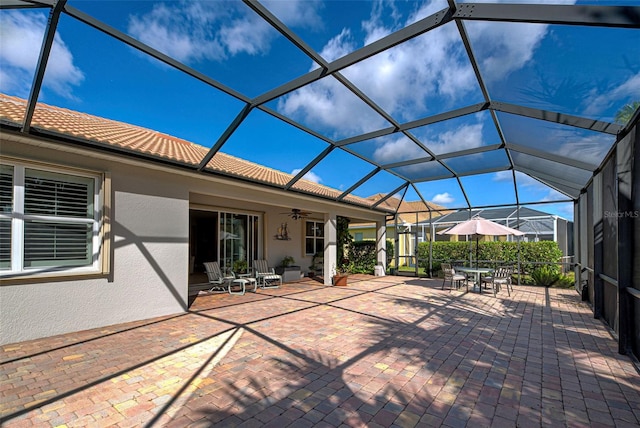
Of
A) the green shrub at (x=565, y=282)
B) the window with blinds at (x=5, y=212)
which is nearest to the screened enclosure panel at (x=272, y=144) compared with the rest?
the window with blinds at (x=5, y=212)

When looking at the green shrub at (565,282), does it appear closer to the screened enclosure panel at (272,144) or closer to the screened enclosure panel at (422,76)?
the screened enclosure panel at (422,76)

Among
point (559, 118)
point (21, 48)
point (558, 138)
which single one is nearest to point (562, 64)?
point (559, 118)

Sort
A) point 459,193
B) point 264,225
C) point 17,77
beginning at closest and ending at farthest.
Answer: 1. point 17,77
2. point 264,225
3. point 459,193

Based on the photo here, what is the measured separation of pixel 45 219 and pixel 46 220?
2 cm

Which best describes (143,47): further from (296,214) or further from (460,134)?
(296,214)

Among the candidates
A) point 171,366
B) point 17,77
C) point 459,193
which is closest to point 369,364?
point 171,366

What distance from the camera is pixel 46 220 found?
5.03 m

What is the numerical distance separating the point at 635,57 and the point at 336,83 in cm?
363

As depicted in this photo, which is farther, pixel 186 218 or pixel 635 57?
pixel 186 218

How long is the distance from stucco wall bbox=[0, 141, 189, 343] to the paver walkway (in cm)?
32

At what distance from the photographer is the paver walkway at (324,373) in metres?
2.84

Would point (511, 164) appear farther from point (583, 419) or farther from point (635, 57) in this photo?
point (583, 419)

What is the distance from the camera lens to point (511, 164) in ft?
32.5

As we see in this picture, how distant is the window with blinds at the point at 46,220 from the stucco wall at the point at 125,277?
32 centimetres
